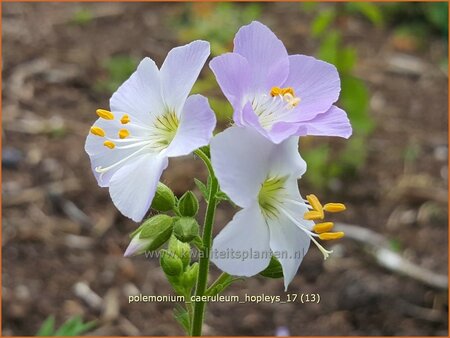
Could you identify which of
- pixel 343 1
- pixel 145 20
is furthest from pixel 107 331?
pixel 145 20

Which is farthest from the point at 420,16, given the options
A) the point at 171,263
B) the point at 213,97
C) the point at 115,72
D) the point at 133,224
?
the point at 171,263

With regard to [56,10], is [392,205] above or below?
below

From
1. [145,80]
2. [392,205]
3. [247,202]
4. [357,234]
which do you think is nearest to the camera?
[247,202]

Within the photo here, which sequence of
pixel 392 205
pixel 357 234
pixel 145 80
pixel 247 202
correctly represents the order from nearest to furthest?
pixel 247 202, pixel 145 80, pixel 357 234, pixel 392 205

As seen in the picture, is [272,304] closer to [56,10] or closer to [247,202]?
[247,202]

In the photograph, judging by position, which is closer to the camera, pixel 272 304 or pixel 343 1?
pixel 272 304

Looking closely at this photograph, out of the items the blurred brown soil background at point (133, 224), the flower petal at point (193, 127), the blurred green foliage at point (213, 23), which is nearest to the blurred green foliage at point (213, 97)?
the blurred green foliage at point (213, 23)

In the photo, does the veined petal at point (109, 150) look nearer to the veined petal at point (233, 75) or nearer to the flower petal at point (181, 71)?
the flower petal at point (181, 71)
